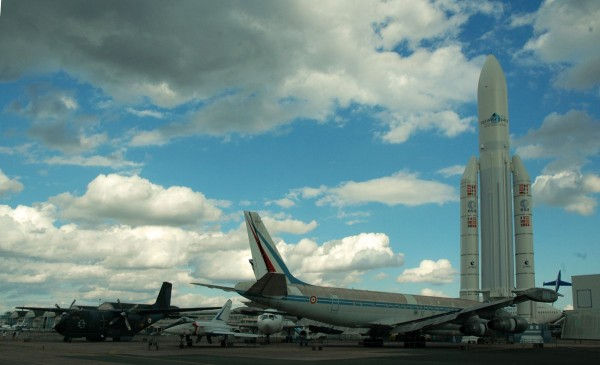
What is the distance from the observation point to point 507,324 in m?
41.8

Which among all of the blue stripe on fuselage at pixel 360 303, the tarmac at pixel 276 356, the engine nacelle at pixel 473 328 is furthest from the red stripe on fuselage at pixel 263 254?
the engine nacelle at pixel 473 328

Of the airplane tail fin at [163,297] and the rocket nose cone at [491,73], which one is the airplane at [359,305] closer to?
the airplane tail fin at [163,297]

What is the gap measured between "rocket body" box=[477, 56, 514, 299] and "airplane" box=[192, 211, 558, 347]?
21582mm

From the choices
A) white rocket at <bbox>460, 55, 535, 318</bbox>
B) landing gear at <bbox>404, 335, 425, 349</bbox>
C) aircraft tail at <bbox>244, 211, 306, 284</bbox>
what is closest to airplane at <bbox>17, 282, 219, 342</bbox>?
aircraft tail at <bbox>244, 211, 306, 284</bbox>

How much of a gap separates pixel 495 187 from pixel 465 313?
95.3ft

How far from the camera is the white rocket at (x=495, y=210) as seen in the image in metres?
64.4

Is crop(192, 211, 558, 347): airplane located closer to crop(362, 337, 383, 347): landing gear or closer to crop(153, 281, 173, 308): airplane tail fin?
crop(362, 337, 383, 347): landing gear

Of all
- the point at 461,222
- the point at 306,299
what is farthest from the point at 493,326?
the point at 461,222

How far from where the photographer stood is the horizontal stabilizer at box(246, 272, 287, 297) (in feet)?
117

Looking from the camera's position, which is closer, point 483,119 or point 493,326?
point 493,326

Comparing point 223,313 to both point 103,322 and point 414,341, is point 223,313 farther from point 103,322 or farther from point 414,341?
point 414,341

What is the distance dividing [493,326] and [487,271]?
24.8 metres

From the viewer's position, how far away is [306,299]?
38.9 meters

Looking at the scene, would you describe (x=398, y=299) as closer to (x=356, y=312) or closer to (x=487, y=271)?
(x=356, y=312)
